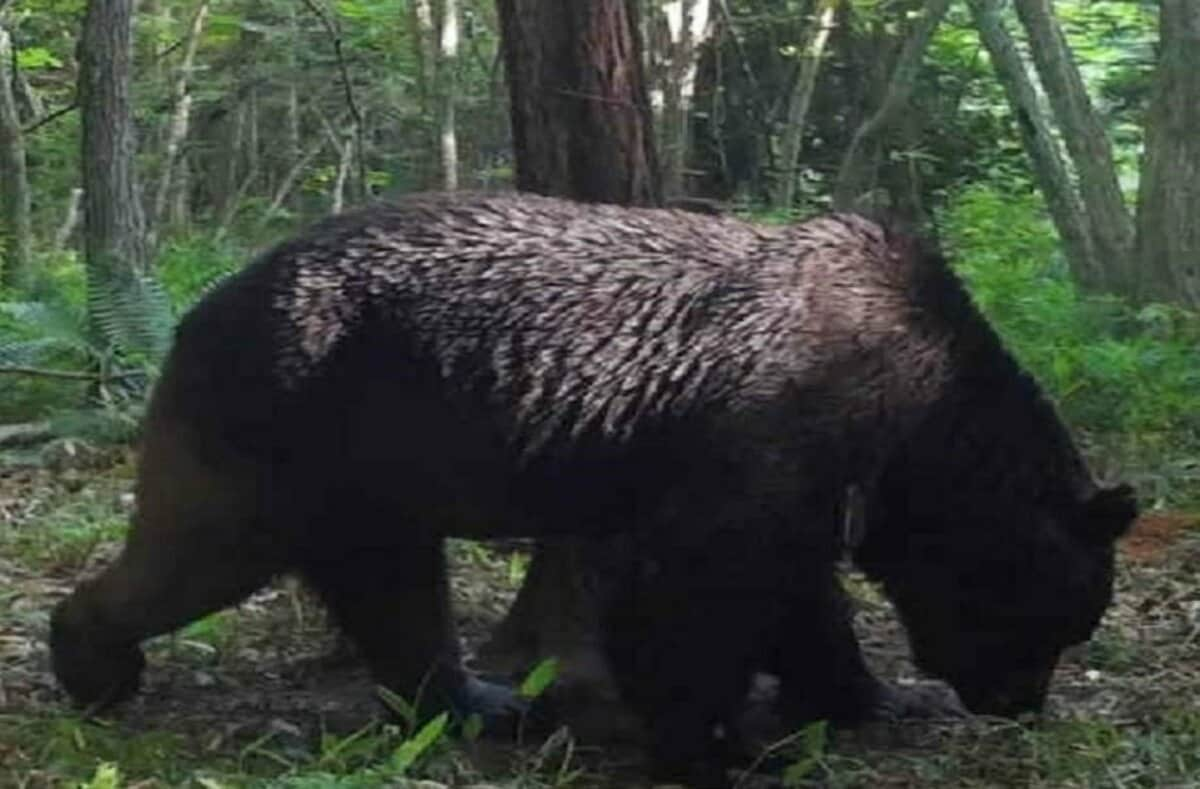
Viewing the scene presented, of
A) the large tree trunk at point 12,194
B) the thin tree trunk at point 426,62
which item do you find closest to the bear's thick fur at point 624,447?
the large tree trunk at point 12,194

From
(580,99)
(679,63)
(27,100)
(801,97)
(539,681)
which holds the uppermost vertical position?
(580,99)

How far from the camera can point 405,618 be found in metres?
5.95

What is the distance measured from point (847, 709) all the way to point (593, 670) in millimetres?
736

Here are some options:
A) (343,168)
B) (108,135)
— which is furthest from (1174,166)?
(343,168)

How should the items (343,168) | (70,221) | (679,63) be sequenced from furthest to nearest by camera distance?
(70,221), (343,168), (679,63)

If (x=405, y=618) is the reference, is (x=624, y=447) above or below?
above

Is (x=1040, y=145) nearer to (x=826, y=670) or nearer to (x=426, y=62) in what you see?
(x=426, y=62)

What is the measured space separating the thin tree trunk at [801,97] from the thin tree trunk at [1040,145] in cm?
245

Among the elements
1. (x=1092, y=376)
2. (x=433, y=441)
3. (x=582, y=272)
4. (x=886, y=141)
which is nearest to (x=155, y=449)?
(x=433, y=441)

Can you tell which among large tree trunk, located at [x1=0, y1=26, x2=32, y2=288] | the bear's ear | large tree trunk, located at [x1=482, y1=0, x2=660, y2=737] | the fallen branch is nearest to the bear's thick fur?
the bear's ear

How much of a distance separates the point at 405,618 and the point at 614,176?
5.03 feet

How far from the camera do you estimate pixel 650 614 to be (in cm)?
557

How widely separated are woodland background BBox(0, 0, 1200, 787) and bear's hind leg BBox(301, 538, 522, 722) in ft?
1.12

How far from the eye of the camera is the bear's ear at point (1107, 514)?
5867 mm
